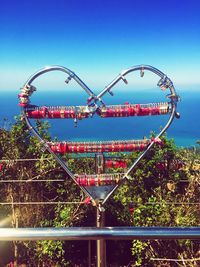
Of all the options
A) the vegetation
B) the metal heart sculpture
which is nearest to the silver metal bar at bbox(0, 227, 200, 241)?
the metal heart sculpture

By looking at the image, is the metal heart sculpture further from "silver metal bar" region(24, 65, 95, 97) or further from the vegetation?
the vegetation

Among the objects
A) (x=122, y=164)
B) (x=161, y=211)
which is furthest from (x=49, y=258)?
(x=122, y=164)

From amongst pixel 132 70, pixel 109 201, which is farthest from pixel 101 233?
pixel 109 201

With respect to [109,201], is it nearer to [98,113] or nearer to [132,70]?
[98,113]

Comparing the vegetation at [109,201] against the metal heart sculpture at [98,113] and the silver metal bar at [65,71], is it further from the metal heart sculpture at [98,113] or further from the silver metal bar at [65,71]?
the silver metal bar at [65,71]

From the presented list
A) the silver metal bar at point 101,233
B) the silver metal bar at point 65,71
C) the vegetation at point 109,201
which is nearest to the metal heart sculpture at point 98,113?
the silver metal bar at point 65,71

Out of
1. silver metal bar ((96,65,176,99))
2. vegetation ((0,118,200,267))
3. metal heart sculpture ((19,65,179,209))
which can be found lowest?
vegetation ((0,118,200,267))
